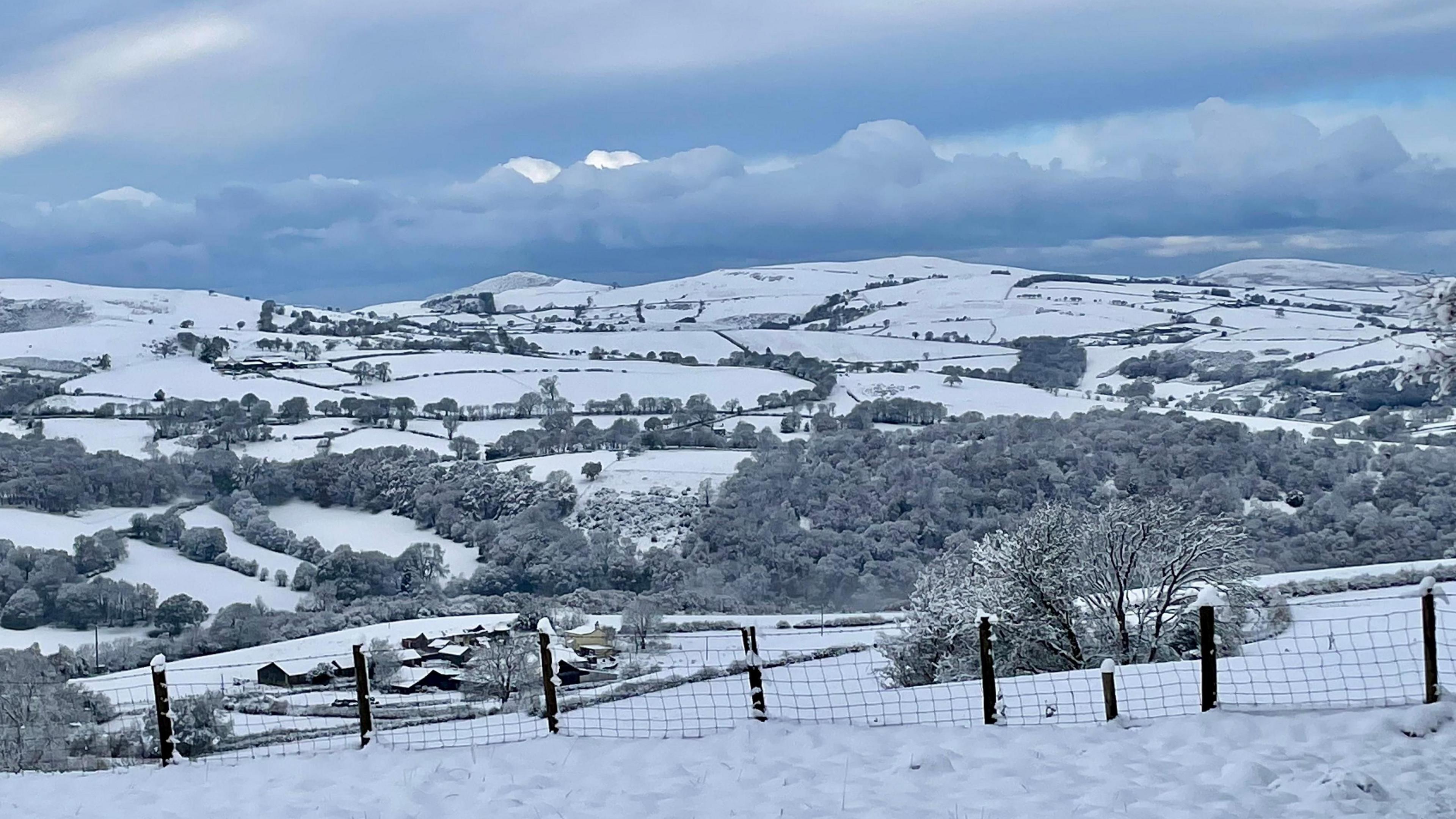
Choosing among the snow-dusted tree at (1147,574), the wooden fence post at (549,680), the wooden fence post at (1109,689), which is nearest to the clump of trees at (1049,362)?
the snow-dusted tree at (1147,574)

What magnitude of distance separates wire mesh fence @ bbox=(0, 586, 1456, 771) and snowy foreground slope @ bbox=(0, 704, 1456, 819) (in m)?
0.41

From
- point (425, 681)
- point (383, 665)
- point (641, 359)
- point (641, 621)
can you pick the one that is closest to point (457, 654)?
point (383, 665)

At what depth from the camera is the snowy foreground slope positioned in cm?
632

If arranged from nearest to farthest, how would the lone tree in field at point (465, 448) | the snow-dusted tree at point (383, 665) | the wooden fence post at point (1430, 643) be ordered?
the wooden fence post at point (1430, 643) < the snow-dusted tree at point (383, 665) < the lone tree in field at point (465, 448)

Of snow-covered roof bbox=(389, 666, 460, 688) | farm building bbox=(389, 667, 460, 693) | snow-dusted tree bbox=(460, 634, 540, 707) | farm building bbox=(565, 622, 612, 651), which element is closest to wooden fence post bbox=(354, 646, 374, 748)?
snow-dusted tree bbox=(460, 634, 540, 707)

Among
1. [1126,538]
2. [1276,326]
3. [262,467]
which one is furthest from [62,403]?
[1276,326]

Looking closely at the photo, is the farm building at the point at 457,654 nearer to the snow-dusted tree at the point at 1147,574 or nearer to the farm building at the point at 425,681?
the farm building at the point at 425,681

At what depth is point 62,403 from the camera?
41656 mm

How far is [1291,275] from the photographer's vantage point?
70.9 meters

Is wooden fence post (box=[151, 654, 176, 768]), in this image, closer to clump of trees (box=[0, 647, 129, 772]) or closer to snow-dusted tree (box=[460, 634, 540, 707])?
clump of trees (box=[0, 647, 129, 772])

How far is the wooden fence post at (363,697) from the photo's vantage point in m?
8.45

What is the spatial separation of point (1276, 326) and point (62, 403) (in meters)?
49.0

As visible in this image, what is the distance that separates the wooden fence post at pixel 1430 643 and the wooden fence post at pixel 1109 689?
1.99 meters

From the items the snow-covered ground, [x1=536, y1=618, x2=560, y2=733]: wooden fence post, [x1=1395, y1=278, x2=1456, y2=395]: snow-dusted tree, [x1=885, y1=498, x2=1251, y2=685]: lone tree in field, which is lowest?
the snow-covered ground
